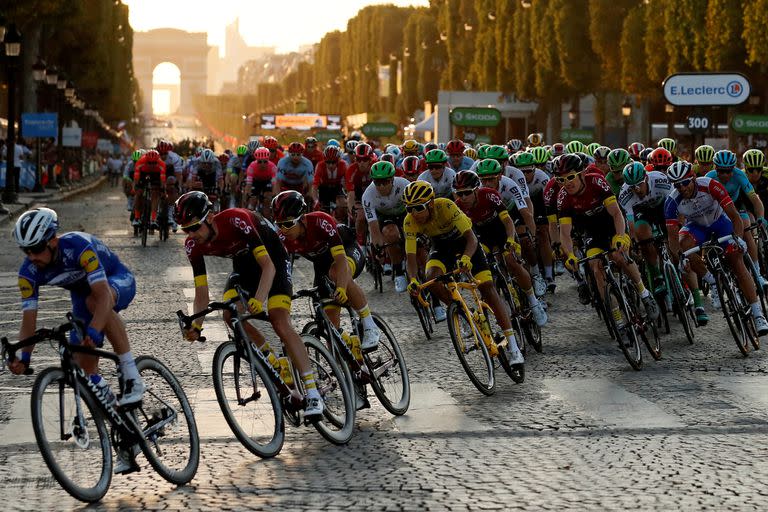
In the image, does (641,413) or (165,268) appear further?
(165,268)

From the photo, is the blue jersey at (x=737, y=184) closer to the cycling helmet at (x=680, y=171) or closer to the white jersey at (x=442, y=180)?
the cycling helmet at (x=680, y=171)

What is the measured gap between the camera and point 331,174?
21.5m

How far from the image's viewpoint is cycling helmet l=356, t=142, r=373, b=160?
18266 millimetres

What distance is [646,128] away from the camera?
66.9 m

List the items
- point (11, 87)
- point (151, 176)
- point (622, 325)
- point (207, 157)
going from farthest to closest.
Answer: point (11, 87) → point (207, 157) → point (151, 176) → point (622, 325)

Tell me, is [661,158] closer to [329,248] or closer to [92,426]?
[329,248]

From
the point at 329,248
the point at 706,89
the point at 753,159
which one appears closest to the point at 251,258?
the point at 329,248

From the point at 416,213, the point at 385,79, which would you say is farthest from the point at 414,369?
the point at 385,79

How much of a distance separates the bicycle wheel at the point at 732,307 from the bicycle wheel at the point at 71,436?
249 inches

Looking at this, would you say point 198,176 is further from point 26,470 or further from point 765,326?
point 26,470

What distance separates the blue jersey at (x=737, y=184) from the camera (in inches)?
569

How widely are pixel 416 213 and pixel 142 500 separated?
4124 millimetres

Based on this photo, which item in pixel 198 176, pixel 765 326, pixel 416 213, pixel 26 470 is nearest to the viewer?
pixel 26 470

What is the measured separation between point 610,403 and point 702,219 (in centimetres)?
379
